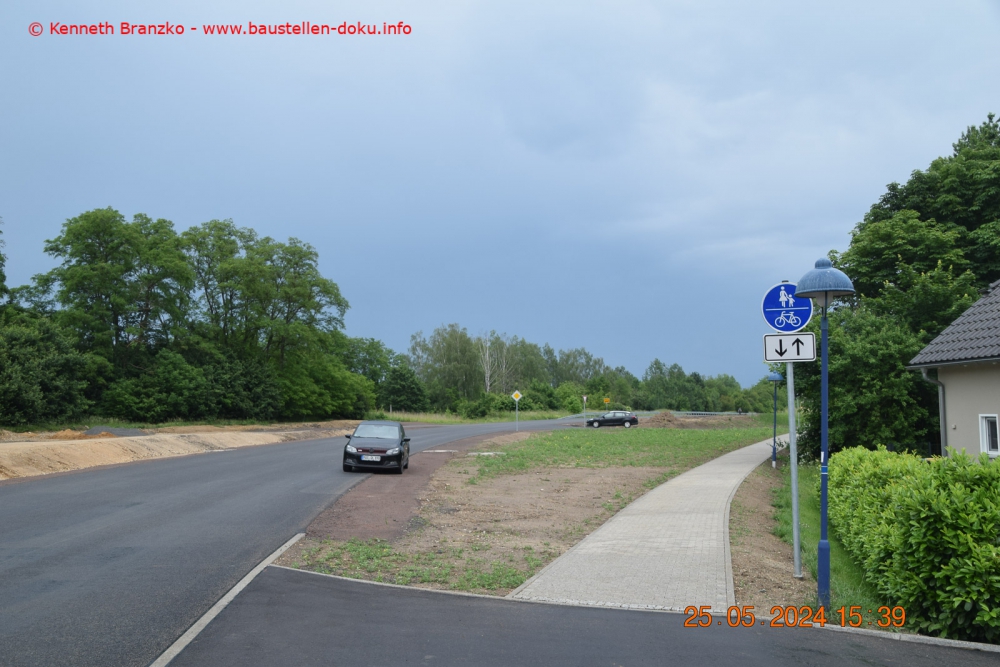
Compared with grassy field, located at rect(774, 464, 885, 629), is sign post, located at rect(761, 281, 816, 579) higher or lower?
higher

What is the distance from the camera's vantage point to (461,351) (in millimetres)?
94188

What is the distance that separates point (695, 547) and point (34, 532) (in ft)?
31.6

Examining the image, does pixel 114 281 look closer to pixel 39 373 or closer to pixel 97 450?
pixel 39 373

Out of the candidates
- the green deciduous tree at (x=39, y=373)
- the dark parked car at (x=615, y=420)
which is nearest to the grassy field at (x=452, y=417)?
the dark parked car at (x=615, y=420)

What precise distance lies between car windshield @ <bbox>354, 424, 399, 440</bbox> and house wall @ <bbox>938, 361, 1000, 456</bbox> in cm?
1444

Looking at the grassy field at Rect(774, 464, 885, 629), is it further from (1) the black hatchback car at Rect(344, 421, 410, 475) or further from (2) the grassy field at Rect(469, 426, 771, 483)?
(1) the black hatchback car at Rect(344, 421, 410, 475)

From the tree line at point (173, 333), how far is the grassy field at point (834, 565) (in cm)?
3388

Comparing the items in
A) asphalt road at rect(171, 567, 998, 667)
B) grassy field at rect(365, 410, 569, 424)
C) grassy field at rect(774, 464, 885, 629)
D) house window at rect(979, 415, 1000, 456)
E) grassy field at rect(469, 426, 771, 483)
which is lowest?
grassy field at rect(365, 410, 569, 424)

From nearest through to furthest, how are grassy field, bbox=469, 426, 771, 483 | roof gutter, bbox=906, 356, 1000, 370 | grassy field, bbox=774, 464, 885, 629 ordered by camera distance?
grassy field, bbox=774, 464, 885, 629
roof gutter, bbox=906, 356, 1000, 370
grassy field, bbox=469, 426, 771, 483

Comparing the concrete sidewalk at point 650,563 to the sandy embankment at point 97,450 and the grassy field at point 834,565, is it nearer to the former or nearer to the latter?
the grassy field at point 834,565

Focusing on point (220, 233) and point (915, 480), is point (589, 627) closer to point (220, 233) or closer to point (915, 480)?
point (915, 480)

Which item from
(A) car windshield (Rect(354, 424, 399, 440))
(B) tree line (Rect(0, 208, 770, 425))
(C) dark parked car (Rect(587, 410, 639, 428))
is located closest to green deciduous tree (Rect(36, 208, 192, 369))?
(B) tree line (Rect(0, 208, 770, 425))

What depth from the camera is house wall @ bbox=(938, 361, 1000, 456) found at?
13922mm
